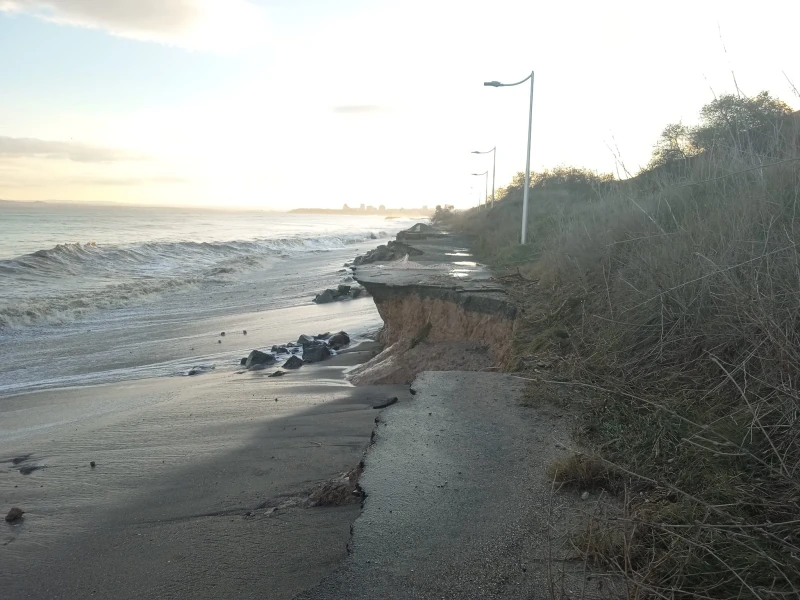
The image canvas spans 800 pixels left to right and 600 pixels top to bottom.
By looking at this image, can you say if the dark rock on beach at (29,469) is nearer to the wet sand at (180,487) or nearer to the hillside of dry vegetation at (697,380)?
the wet sand at (180,487)

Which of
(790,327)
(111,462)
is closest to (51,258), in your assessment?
(111,462)

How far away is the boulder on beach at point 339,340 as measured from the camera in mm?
11442

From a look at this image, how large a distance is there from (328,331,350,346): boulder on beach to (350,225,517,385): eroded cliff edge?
81cm

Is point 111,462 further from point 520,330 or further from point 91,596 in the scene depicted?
point 520,330

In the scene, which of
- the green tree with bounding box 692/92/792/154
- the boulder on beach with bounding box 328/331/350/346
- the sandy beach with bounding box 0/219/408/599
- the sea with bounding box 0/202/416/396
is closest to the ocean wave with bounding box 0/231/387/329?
the sea with bounding box 0/202/416/396

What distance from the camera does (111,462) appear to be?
19.1ft

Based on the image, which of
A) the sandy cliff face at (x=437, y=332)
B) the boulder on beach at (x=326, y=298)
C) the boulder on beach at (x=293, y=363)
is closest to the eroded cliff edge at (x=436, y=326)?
the sandy cliff face at (x=437, y=332)

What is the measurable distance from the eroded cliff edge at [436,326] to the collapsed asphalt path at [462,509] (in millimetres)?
3099

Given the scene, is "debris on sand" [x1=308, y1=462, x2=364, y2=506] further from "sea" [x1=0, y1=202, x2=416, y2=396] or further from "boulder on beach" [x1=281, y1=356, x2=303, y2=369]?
"sea" [x1=0, y1=202, x2=416, y2=396]

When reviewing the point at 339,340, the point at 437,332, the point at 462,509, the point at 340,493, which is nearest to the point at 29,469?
the point at 340,493

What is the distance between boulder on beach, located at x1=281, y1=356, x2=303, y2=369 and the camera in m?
9.95

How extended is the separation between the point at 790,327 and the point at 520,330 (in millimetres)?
4461

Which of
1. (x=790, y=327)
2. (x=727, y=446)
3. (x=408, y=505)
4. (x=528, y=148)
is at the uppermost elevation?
(x=528, y=148)

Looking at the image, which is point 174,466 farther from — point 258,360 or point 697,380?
point 258,360
